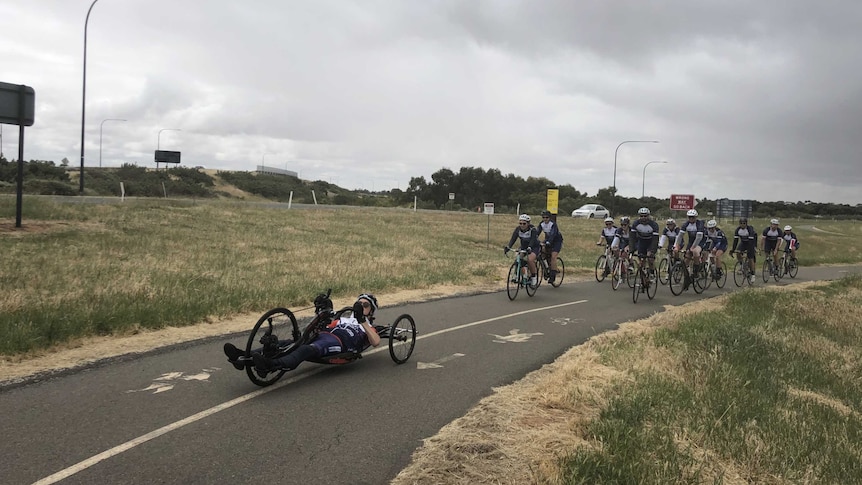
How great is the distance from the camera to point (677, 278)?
1708 centimetres

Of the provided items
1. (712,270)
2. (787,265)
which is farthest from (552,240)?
(787,265)

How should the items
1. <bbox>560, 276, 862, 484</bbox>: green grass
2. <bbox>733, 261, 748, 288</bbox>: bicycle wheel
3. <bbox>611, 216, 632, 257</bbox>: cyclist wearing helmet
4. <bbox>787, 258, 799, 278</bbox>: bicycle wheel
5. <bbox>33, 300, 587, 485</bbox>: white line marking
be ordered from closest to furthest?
<bbox>33, 300, 587, 485</bbox>: white line marking → <bbox>560, 276, 862, 484</bbox>: green grass → <bbox>611, 216, 632, 257</bbox>: cyclist wearing helmet → <bbox>733, 261, 748, 288</bbox>: bicycle wheel → <bbox>787, 258, 799, 278</bbox>: bicycle wheel

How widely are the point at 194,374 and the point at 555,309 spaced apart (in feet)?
27.0

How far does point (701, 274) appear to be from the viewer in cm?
1773

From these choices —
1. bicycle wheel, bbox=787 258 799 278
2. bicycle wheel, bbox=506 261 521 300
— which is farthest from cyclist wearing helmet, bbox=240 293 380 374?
bicycle wheel, bbox=787 258 799 278

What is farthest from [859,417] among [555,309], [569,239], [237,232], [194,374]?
[569,239]

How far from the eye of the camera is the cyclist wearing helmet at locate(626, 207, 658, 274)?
15219mm

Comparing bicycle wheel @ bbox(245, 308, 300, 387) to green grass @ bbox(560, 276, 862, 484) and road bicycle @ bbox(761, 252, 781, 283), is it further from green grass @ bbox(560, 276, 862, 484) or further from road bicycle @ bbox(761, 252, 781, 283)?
road bicycle @ bbox(761, 252, 781, 283)

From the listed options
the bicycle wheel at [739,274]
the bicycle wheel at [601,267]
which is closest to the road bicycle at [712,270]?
the bicycle wheel at [739,274]

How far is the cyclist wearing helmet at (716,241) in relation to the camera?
17.2 meters

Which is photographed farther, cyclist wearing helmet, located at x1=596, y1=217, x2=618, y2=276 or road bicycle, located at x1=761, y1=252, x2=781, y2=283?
road bicycle, located at x1=761, y1=252, x2=781, y2=283

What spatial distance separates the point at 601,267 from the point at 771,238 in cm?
743

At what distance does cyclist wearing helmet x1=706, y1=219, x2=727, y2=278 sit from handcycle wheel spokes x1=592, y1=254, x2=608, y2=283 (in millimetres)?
3007

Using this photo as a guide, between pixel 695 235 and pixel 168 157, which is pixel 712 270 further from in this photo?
pixel 168 157
